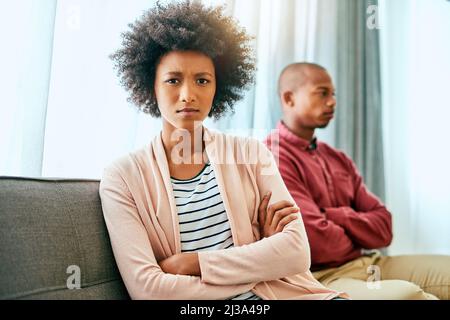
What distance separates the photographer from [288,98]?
2025mm

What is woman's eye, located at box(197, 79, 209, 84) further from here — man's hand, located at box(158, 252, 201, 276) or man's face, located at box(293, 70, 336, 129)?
man's face, located at box(293, 70, 336, 129)

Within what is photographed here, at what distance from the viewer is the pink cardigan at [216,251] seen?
106cm

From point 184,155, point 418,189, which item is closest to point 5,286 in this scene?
point 184,155

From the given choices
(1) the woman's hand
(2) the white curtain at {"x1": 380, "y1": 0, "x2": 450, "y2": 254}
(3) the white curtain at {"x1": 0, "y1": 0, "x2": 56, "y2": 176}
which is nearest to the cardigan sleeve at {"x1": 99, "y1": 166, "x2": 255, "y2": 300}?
(1) the woman's hand

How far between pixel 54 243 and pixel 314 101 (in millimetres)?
1215

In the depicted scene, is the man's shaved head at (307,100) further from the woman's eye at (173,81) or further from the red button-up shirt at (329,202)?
the woman's eye at (173,81)

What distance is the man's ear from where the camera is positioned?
2016 mm

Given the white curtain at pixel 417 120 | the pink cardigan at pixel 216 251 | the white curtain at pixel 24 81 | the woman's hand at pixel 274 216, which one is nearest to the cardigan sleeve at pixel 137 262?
the pink cardigan at pixel 216 251

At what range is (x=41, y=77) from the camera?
1427 millimetres

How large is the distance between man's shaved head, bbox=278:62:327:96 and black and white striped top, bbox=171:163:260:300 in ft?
3.07

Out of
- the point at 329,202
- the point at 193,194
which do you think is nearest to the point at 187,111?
the point at 193,194

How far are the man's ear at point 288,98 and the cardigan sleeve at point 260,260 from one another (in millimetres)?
944

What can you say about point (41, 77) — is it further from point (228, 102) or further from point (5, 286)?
point (5, 286)
